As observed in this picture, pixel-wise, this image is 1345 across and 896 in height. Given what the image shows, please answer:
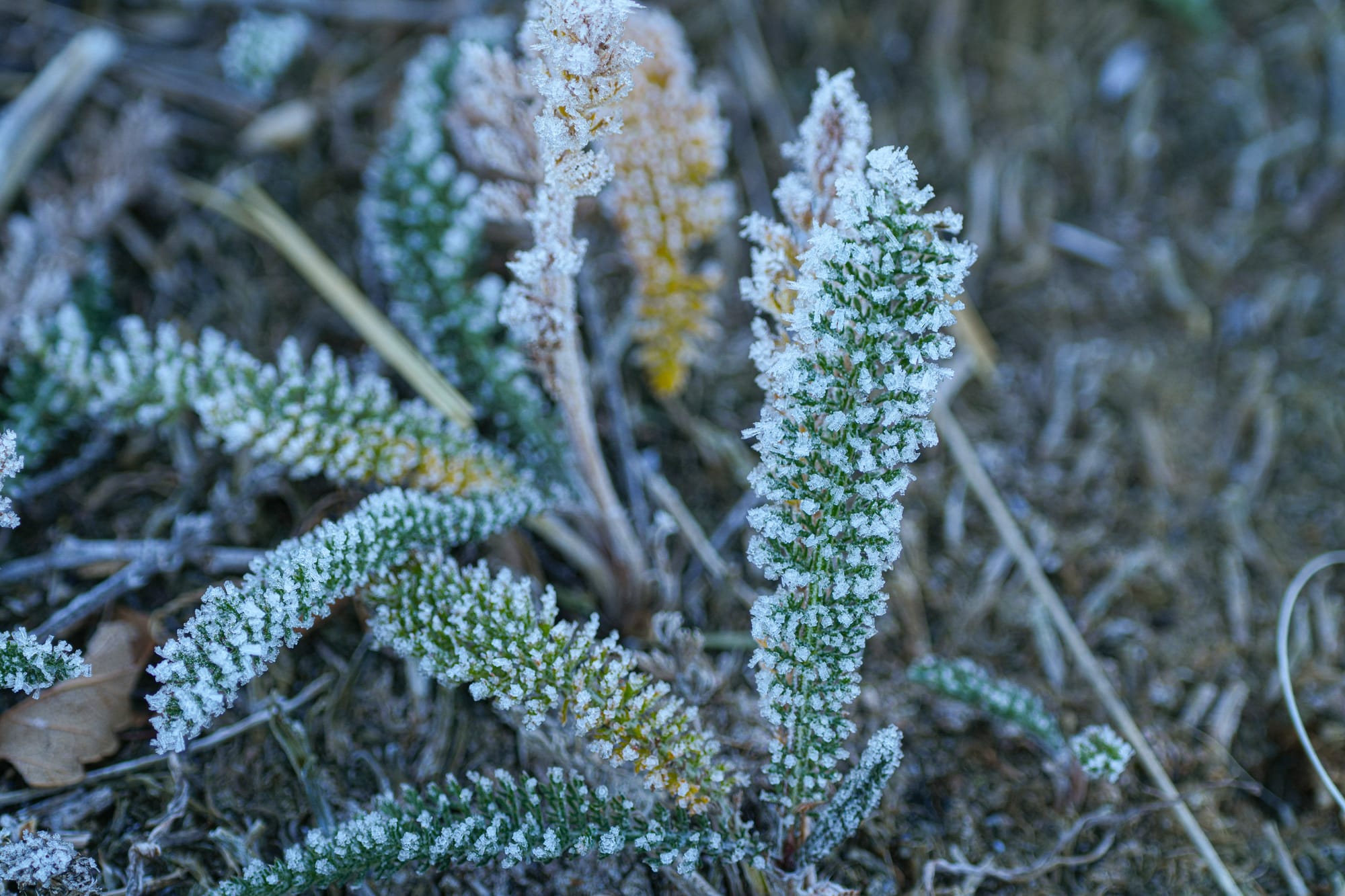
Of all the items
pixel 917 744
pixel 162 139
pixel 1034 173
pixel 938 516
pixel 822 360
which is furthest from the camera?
pixel 1034 173

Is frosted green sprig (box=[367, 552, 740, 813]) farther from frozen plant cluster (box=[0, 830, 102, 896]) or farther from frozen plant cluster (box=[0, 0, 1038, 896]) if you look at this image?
frozen plant cluster (box=[0, 830, 102, 896])

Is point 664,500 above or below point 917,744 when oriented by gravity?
above

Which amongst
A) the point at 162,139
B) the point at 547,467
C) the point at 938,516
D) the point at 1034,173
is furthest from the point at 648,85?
the point at 1034,173

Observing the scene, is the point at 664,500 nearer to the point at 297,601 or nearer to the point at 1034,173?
the point at 297,601

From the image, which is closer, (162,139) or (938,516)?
(938,516)

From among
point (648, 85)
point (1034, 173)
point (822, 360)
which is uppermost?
point (1034, 173)

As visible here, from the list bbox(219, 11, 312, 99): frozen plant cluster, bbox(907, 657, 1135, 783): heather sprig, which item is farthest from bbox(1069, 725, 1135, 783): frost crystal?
bbox(219, 11, 312, 99): frozen plant cluster

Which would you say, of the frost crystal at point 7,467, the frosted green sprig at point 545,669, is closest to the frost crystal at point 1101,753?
the frosted green sprig at point 545,669
